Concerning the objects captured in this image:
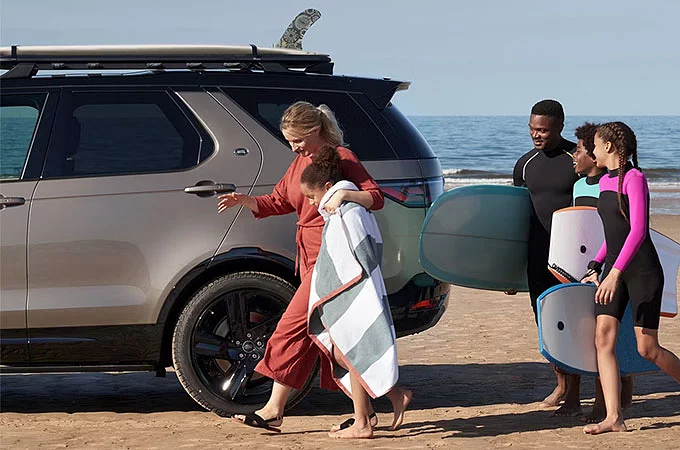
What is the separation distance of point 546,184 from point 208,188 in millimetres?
1861

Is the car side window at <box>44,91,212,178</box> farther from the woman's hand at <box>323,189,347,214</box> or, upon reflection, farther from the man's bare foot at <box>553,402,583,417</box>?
the man's bare foot at <box>553,402,583,417</box>

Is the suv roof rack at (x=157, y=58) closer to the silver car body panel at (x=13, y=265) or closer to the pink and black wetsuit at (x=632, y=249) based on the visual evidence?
the silver car body panel at (x=13, y=265)

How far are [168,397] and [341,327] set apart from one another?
5.74ft

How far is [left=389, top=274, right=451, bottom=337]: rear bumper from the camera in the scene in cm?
598

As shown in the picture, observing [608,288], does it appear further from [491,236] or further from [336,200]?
[336,200]

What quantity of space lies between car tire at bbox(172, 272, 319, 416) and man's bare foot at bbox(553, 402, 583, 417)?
1.36m

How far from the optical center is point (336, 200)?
5.35 m

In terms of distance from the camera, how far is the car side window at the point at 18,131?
19.2ft

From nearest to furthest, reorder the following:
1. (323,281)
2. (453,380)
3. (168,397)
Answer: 1. (323,281)
2. (168,397)
3. (453,380)

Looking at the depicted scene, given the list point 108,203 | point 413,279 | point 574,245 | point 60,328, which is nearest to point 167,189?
point 108,203

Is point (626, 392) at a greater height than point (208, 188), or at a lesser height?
lesser

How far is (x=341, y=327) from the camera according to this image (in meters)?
5.46

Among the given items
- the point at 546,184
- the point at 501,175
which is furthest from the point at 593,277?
the point at 501,175

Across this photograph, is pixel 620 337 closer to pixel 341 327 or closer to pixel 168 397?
pixel 341 327
